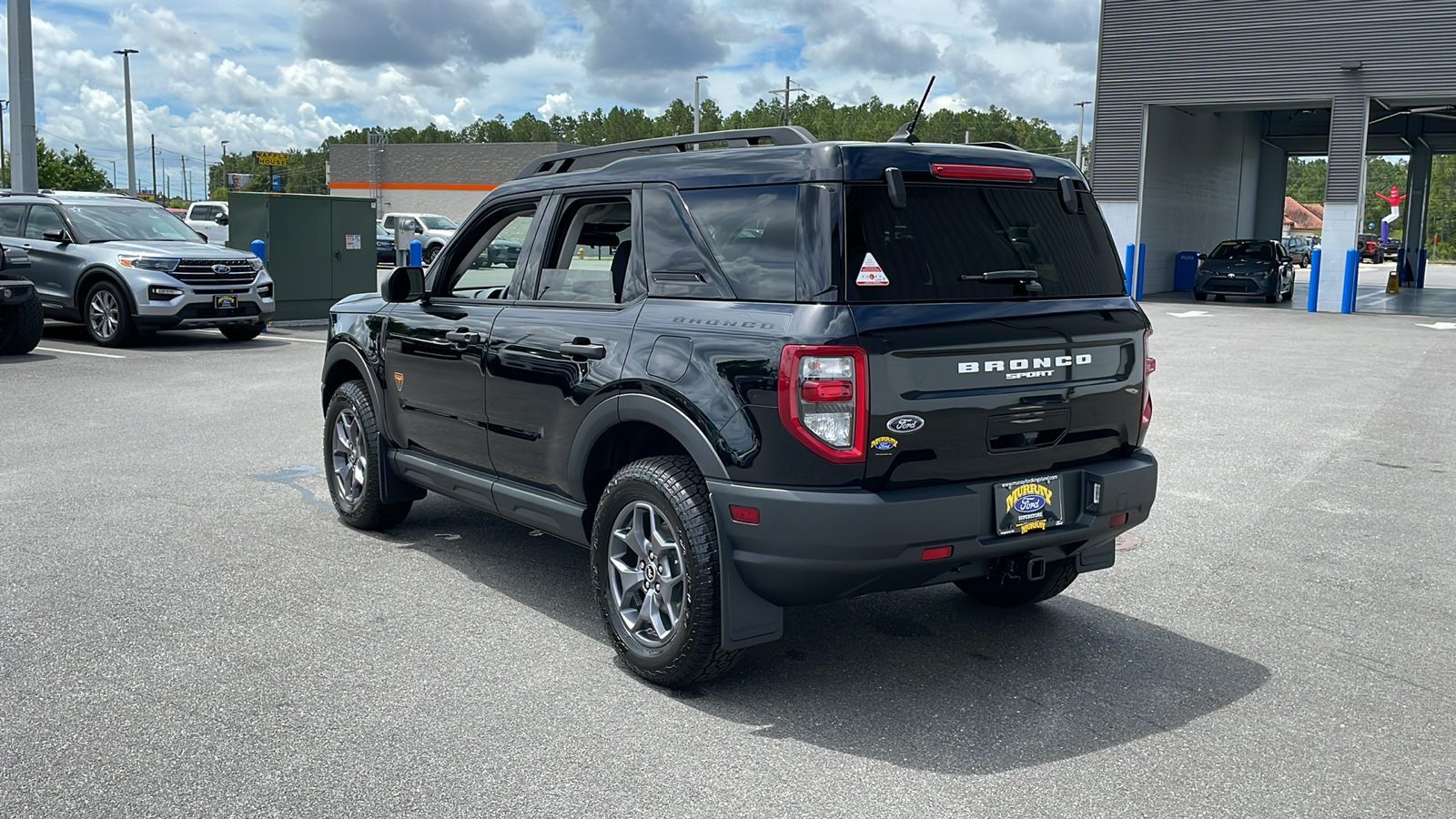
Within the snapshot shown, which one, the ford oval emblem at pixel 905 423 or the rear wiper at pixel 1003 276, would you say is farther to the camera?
the rear wiper at pixel 1003 276

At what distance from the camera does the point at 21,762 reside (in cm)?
373

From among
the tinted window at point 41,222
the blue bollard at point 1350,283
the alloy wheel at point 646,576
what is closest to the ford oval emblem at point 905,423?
the alloy wheel at point 646,576

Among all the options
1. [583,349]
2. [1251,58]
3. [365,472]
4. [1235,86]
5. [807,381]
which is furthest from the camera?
[1235,86]

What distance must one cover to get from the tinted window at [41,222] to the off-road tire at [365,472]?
11571 millimetres

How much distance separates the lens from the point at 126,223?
1656cm

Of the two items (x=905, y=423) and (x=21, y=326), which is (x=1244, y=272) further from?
(x=905, y=423)

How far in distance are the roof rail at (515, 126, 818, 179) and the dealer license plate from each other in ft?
4.58

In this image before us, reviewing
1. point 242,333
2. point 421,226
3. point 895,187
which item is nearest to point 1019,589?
point 895,187

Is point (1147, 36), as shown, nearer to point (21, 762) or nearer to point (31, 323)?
point (31, 323)

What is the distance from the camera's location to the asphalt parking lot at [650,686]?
364cm

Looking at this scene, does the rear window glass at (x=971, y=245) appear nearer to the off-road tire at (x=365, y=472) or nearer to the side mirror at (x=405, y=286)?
the side mirror at (x=405, y=286)

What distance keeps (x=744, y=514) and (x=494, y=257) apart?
2.26 m

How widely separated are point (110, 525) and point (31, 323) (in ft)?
29.9

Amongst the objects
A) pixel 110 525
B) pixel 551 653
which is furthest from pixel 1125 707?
pixel 110 525
